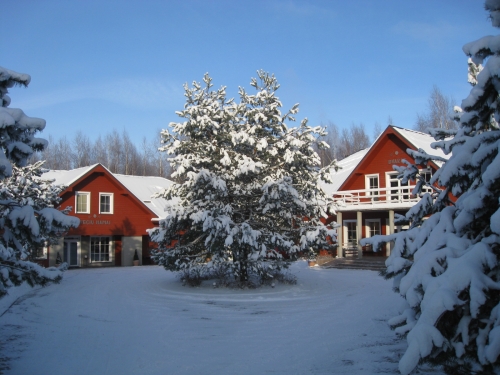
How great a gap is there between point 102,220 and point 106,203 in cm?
130

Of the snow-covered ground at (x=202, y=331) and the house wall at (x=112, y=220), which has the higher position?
the house wall at (x=112, y=220)

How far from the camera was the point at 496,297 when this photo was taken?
16.7 ft

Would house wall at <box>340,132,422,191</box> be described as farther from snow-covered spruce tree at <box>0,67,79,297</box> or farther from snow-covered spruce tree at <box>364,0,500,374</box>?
snow-covered spruce tree at <box>0,67,79,297</box>

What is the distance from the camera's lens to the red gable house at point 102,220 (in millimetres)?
31969

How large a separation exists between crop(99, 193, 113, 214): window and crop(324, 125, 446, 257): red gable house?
51.5 ft

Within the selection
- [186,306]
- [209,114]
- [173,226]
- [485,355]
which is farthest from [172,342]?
[209,114]

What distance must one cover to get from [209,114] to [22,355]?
11.4 meters

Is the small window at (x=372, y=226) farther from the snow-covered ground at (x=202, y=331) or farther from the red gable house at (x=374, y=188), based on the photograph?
the snow-covered ground at (x=202, y=331)

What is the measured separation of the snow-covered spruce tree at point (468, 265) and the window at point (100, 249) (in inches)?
1175

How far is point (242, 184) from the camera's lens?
1795 cm

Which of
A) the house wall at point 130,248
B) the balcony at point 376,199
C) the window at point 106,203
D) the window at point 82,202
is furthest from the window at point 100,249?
the balcony at point 376,199

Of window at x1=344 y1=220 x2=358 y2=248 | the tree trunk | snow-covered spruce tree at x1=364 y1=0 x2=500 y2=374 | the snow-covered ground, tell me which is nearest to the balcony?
window at x1=344 y1=220 x2=358 y2=248

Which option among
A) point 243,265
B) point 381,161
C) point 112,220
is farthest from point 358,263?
point 112,220

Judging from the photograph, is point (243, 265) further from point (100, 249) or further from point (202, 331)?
point (100, 249)
